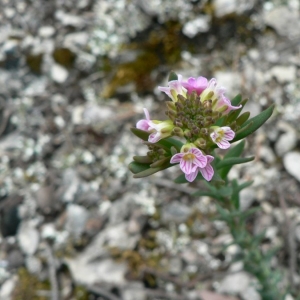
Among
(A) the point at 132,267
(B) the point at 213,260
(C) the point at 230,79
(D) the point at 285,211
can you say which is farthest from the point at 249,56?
(A) the point at 132,267

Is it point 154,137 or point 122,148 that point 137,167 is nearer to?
point 154,137

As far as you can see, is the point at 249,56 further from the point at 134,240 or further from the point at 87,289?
the point at 87,289

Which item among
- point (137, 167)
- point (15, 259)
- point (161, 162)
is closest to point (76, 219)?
point (15, 259)

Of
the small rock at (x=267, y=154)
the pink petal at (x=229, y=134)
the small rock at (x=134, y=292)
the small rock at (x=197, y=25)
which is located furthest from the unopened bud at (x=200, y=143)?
the small rock at (x=197, y=25)

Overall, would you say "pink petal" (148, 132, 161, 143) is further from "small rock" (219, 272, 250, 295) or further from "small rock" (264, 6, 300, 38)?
"small rock" (264, 6, 300, 38)

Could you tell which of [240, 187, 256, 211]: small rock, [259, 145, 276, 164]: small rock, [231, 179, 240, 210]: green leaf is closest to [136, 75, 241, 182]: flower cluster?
[231, 179, 240, 210]: green leaf

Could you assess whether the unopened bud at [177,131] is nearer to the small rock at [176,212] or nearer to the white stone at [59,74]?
the small rock at [176,212]
